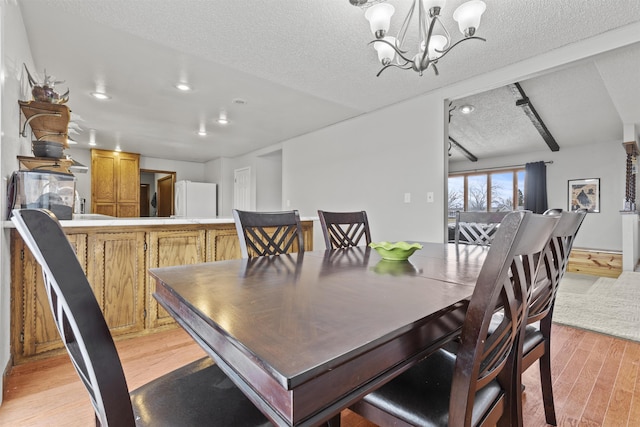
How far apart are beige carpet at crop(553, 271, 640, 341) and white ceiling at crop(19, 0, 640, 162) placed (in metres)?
2.29

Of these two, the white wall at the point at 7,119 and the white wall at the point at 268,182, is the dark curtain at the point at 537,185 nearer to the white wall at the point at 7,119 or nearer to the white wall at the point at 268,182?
the white wall at the point at 268,182

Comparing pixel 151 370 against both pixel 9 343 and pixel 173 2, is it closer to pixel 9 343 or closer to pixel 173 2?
pixel 9 343

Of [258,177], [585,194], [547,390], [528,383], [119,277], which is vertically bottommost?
[528,383]

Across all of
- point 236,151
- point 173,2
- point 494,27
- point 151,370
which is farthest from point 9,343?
point 236,151

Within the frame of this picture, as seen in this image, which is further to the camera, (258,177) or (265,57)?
(258,177)

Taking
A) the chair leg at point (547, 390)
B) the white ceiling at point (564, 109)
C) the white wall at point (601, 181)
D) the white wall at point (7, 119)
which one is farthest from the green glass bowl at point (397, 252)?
the white wall at point (601, 181)

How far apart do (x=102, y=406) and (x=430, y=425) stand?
718 mm

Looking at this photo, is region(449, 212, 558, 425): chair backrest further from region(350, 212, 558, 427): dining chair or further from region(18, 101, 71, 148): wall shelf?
region(18, 101, 71, 148): wall shelf

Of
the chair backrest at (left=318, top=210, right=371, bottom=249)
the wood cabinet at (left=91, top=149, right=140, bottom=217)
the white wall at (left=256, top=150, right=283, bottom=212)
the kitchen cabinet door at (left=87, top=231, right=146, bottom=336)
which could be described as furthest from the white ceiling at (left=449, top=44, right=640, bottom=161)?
the wood cabinet at (left=91, top=149, right=140, bottom=217)

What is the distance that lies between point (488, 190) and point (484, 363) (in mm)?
8208

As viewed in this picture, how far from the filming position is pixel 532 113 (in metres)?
4.97

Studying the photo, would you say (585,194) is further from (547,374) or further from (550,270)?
(550,270)

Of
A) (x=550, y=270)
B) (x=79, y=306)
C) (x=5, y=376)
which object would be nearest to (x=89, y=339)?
(x=79, y=306)

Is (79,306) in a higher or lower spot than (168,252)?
higher
